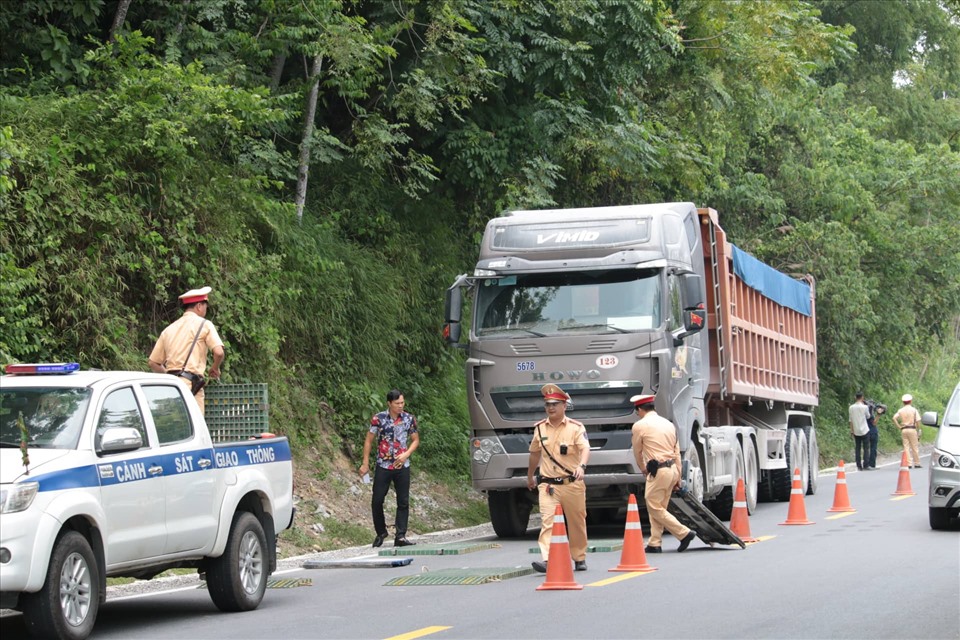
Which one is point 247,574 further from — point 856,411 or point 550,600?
point 856,411

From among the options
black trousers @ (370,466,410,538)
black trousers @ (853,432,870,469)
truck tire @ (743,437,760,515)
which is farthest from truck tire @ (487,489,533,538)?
black trousers @ (853,432,870,469)

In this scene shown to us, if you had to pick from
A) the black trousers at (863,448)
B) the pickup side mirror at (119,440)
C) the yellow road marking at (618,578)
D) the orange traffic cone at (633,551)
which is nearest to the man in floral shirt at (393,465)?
the orange traffic cone at (633,551)

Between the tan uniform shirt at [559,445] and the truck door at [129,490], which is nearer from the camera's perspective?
the truck door at [129,490]

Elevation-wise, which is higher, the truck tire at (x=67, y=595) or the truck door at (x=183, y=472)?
the truck door at (x=183, y=472)

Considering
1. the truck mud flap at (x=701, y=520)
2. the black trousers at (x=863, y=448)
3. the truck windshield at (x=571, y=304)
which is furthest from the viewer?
the black trousers at (x=863, y=448)

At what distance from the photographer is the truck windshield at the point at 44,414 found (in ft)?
31.1

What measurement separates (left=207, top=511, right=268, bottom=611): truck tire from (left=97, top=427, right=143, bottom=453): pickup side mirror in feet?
5.25

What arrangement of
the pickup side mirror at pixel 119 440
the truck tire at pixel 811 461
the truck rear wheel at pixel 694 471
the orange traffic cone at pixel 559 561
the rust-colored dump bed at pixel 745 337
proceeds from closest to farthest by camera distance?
the pickup side mirror at pixel 119 440
the orange traffic cone at pixel 559 561
the truck rear wheel at pixel 694 471
the rust-colored dump bed at pixel 745 337
the truck tire at pixel 811 461

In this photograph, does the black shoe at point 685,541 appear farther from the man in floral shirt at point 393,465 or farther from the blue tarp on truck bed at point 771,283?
the blue tarp on truck bed at point 771,283

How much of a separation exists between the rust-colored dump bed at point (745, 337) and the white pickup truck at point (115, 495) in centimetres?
896

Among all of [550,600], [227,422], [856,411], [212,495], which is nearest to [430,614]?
[550,600]

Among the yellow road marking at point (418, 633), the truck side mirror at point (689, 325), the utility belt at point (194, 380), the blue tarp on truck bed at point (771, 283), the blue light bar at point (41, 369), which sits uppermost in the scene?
the blue tarp on truck bed at point (771, 283)

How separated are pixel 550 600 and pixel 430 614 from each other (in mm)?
1183

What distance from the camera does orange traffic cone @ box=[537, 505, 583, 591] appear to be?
473 inches
